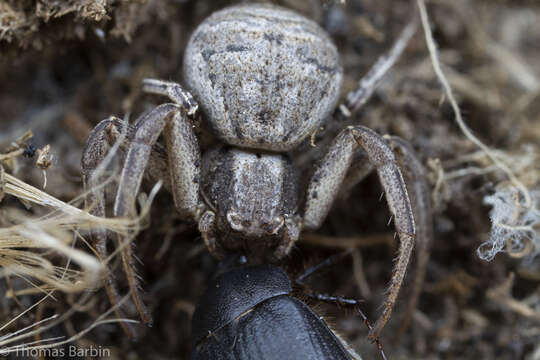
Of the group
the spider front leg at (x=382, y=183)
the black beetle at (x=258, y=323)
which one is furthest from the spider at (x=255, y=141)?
the black beetle at (x=258, y=323)

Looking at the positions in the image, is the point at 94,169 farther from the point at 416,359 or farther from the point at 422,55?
the point at 422,55

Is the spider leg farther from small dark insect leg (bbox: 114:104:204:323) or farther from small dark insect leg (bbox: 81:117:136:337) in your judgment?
small dark insect leg (bbox: 81:117:136:337)

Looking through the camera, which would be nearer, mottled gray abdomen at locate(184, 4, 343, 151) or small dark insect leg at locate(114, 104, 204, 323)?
small dark insect leg at locate(114, 104, 204, 323)

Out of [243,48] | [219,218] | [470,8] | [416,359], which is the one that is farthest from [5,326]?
[470,8]

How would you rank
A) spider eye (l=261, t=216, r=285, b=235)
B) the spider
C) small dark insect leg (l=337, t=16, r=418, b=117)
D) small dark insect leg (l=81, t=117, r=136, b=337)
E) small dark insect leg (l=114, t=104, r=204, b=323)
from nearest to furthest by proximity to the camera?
small dark insect leg (l=114, t=104, r=204, b=323), small dark insect leg (l=81, t=117, r=136, b=337), the spider, spider eye (l=261, t=216, r=285, b=235), small dark insect leg (l=337, t=16, r=418, b=117)

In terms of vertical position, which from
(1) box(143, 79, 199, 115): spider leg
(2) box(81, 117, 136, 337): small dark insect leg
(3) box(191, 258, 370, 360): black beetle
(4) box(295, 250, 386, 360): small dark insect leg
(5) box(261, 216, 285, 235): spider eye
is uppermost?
(1) box(143, 79, 199, 115): spider leg

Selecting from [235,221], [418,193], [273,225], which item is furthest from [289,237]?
[418,193]

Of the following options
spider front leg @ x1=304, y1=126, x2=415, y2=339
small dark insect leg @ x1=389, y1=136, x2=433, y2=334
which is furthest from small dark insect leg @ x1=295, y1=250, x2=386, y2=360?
small dark insect leg @ x1=389, y1=136, x2=433, y2=334

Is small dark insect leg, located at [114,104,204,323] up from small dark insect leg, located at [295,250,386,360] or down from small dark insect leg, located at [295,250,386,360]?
up
